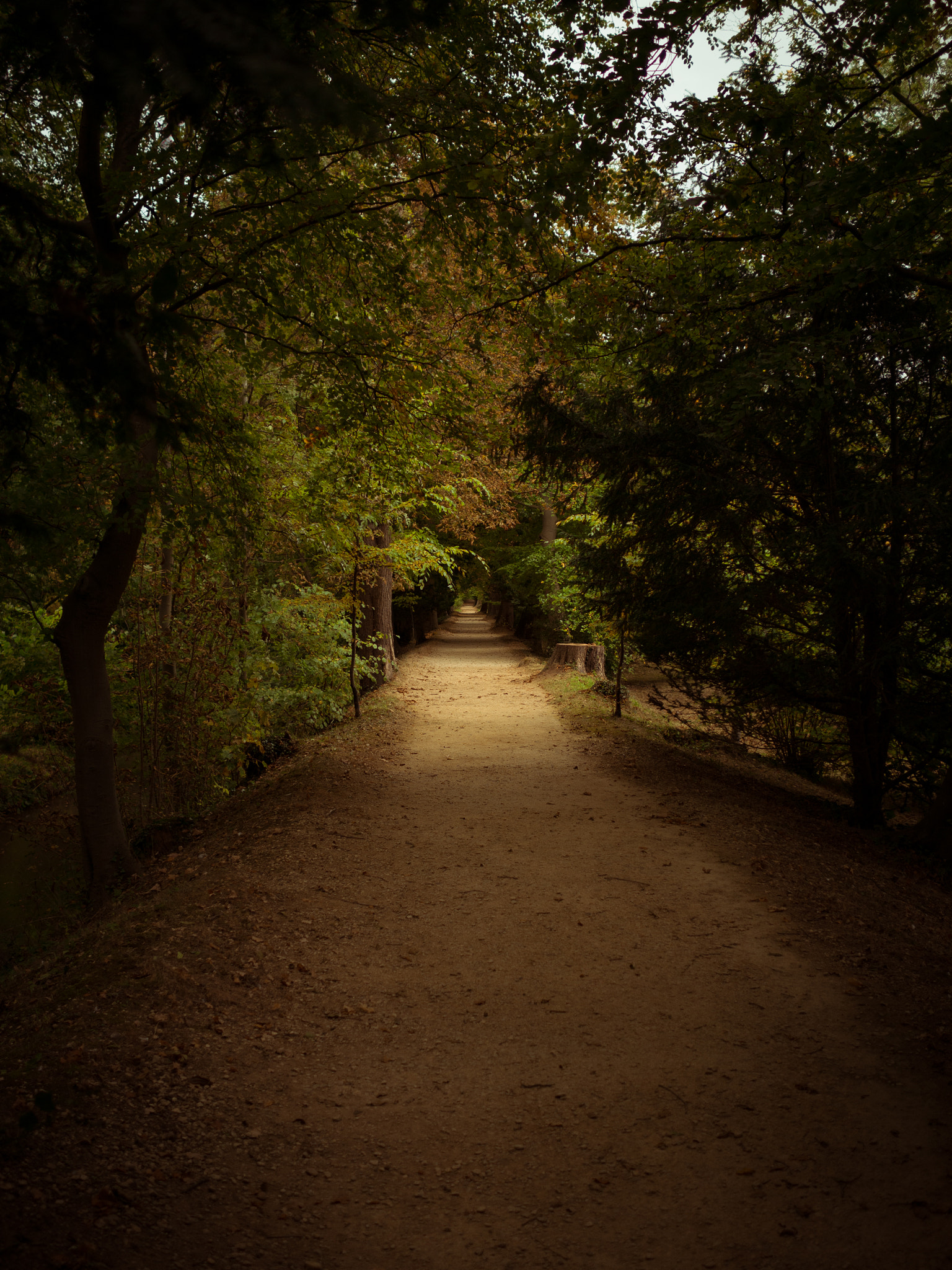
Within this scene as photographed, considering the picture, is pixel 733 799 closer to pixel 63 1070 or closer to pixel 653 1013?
pixel 653 1013

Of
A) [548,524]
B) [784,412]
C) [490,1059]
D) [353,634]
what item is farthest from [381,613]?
[490,1059]

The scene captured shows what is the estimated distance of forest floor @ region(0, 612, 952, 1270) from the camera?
2.77 meters

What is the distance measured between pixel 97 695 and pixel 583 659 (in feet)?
40.3

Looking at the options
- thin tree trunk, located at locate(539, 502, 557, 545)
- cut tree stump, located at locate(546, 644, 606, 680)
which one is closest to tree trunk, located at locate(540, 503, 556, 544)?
thin tree trunk, located at locate(539, 502, 557, 545)

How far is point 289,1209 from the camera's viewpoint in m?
2.89

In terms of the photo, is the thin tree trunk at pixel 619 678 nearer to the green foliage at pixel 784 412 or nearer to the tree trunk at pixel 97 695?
the green foliage at pixel 784 412

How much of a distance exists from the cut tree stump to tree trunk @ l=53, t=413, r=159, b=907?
11533 mm

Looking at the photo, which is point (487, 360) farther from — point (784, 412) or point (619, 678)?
point (619, 678)

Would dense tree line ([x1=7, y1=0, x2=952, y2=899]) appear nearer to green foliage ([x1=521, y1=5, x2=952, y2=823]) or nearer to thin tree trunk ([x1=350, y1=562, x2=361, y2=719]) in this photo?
green foliage ([x1=521, y1=5, x2=952, y2=823])

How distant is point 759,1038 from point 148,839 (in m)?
6.81

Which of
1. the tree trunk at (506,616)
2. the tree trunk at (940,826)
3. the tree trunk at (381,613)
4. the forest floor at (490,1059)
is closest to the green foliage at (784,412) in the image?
the tree trunk at (940,826)

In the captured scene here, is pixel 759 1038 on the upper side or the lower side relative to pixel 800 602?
lower

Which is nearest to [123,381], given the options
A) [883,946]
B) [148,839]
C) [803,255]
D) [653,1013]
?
[653,1013]

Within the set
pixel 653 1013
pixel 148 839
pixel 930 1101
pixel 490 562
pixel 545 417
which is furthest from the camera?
pixel 490 562
